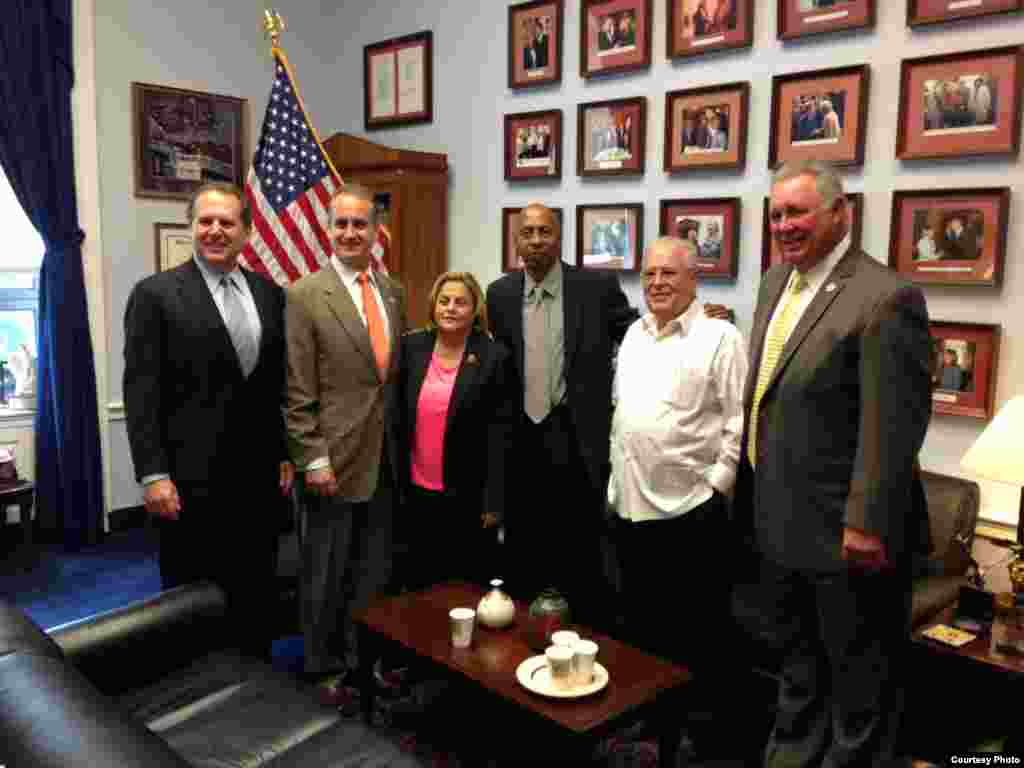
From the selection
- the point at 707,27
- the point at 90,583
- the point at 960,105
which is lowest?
the point at 90,583

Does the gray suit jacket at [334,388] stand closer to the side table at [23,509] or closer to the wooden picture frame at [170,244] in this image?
the side table at [23,509]

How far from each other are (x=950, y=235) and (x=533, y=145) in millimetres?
1898

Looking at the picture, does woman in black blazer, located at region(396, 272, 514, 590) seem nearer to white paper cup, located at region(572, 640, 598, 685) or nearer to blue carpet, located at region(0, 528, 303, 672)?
blue carpet, located at region(0, 528, 303, 672)

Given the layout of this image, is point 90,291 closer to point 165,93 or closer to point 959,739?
point 165,93

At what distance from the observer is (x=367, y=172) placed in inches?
171

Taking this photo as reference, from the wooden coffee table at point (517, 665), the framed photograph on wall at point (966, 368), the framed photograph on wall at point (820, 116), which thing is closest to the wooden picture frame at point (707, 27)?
the framed photograph on wall at point (820, 116)

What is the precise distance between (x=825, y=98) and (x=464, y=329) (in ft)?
5.00

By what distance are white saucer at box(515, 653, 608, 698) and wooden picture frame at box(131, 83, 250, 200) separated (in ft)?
10.2

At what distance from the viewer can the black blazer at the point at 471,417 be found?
2.72 metres

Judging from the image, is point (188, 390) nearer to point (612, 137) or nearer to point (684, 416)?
point (684, 416)

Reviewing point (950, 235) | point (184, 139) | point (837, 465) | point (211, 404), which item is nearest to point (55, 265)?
point (184, 139)

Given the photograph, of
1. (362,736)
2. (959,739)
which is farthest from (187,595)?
(959,739)

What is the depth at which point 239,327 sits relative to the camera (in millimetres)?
2439

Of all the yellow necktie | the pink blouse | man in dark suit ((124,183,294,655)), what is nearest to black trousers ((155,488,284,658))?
man in dark suit ((124,183,294,655))
